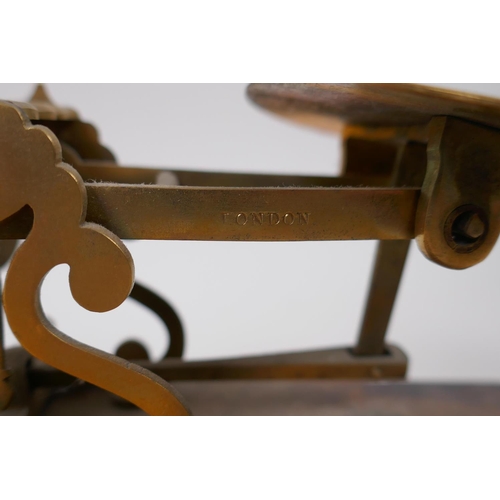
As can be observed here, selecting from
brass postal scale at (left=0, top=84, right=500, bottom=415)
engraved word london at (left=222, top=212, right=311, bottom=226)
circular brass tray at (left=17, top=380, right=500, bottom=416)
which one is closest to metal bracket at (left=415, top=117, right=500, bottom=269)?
brass postal scale at (left=0, top=84, right=500, bottom=415)

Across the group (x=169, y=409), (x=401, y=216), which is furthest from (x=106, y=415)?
(x=401, y=216)

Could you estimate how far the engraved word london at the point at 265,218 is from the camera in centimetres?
68

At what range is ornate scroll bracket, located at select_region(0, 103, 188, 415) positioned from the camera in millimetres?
634

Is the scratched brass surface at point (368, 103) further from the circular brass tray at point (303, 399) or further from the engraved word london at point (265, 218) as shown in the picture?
the circular brass tray at point (303, 399)

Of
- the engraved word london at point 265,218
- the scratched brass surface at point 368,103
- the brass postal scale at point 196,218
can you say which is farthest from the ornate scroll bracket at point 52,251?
the scratched brass surface at point 368,103

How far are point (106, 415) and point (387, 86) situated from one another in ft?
2.05

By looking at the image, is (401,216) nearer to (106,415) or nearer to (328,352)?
(328,352)

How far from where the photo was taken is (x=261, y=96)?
967mm

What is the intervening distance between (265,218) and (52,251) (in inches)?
10.3

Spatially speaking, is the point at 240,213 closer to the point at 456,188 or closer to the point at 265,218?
the point at 265,218

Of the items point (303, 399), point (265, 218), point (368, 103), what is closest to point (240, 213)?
point (265, 218)

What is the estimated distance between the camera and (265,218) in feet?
2.27

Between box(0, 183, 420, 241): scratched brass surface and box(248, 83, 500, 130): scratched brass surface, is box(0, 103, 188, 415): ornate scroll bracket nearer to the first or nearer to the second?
box(0, 183, 420, 241): scratched brass surface

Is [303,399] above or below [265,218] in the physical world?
below
